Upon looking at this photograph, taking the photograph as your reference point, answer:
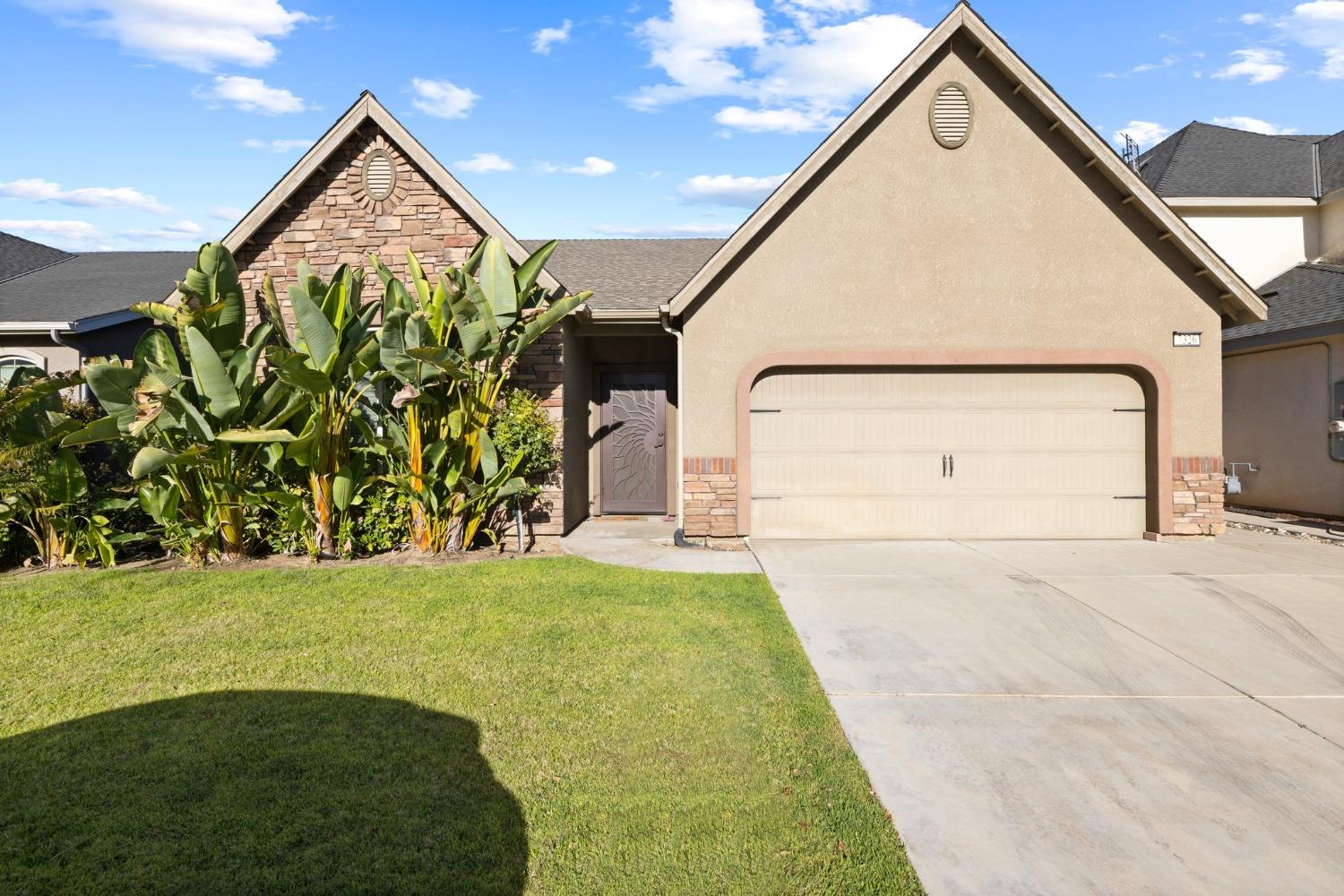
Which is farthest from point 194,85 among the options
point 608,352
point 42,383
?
point 608,352

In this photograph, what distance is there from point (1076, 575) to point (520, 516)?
5960 millimetres

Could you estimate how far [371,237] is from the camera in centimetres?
990

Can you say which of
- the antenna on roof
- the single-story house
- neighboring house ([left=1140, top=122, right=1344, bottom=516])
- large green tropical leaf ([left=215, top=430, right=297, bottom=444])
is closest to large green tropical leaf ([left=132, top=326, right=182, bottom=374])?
large green tropical leaf ([left=215, top=430, right=297, bottom=444])

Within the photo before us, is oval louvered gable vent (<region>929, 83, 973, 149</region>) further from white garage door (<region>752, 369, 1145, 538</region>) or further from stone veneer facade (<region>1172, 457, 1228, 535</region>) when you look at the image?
stone veneer facade (<region>1172, 457, 1228, 535</region>)

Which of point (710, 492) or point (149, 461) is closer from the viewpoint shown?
point (149, 461)

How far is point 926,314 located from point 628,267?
5222 millimetres

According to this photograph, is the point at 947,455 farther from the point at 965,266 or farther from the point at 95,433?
the point at 95,433

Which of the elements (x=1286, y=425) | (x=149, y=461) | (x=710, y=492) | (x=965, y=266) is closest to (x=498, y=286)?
(x=710, y=492)

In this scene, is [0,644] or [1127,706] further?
[0,644]

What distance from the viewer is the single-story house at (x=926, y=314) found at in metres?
9.48

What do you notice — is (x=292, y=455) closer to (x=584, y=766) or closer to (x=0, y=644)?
(x=0, y=644)

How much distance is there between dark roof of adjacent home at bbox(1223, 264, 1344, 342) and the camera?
11383mm

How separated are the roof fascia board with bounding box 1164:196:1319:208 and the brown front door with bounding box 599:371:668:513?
11031mm

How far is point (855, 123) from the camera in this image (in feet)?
30.2
